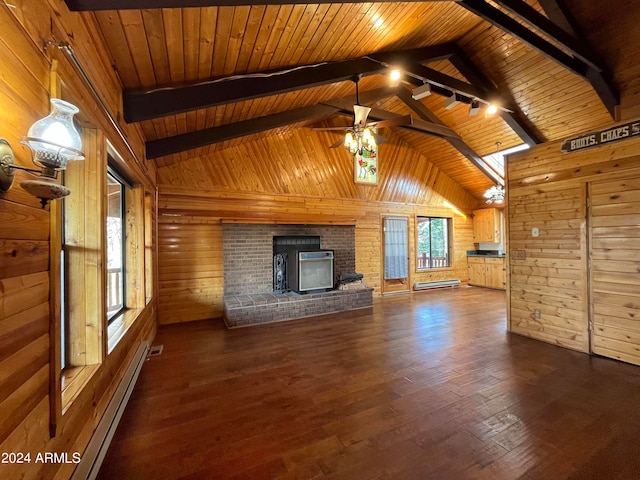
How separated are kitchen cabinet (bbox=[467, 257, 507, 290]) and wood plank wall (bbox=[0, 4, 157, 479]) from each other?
9.06 meters

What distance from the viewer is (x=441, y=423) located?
213cm

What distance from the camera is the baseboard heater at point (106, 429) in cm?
157

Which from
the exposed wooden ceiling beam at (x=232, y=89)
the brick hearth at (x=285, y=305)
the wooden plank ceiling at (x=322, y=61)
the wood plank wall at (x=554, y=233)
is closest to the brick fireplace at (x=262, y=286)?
the brick hearth at (x=285, y=305)

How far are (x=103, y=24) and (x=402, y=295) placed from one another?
7.32 meters

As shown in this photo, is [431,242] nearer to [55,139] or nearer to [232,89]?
[232,89]

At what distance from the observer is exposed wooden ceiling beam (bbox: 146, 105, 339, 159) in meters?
3.59

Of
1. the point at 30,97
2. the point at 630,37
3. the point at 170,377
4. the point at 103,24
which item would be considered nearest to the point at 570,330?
the point at 630,37

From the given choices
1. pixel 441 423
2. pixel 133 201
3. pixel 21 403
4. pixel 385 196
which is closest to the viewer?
pixel 21 403

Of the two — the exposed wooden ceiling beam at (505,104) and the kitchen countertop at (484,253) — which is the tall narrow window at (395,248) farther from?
the exposed wooden ceiling beam at (505,104)

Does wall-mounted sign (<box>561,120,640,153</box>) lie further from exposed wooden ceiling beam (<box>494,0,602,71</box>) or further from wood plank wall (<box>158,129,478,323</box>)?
wood plank wall (<box>158,129,478,323</box>)

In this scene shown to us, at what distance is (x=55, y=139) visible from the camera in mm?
1012

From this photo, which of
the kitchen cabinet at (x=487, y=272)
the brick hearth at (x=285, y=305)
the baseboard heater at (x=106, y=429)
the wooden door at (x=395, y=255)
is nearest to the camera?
the baseboard heater at (x=106, y=429)

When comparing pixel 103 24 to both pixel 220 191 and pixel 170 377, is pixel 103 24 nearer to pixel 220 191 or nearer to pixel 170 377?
pixel 170 377

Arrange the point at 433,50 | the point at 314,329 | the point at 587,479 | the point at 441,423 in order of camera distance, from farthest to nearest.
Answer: the point at 314,329 → the point at 433,50 → the point at 441,423 → the point at 587,479
